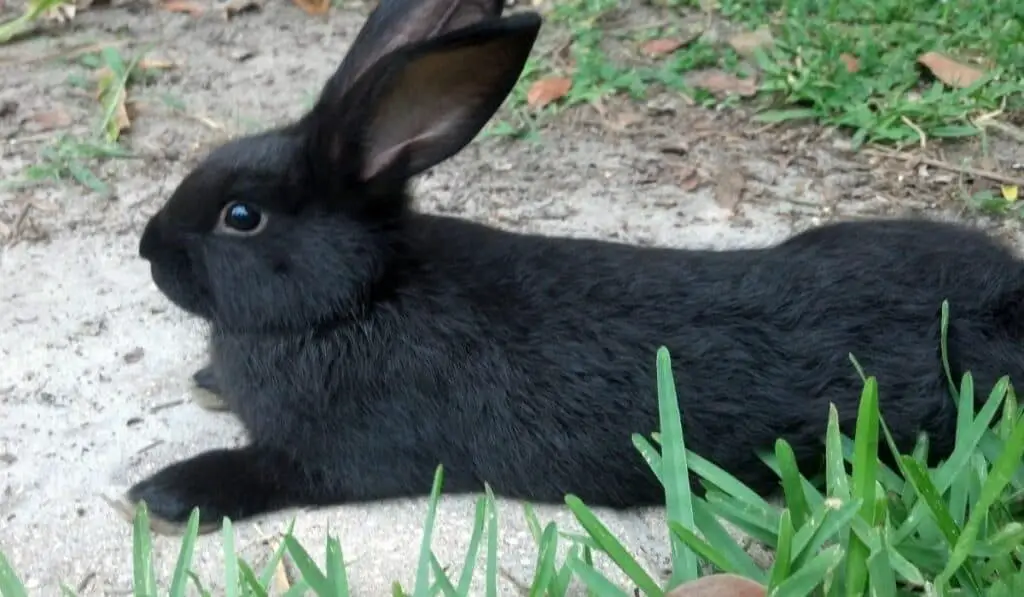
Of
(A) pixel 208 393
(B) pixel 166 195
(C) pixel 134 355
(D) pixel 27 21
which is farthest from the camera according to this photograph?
(D) pixel 27 21

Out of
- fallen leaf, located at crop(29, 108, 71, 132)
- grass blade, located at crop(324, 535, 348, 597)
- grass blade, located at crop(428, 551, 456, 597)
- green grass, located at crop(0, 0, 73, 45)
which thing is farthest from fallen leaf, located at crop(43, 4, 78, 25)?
grass blade, located at crop(428, 551, 456, 597)

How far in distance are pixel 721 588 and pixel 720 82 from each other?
2.86 m

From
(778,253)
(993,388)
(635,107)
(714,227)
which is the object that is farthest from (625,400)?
(635,107)

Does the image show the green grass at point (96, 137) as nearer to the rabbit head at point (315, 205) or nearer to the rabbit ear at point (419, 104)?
the rabbit head at point (315, 205)

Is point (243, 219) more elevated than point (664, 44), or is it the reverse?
point (243, 219)

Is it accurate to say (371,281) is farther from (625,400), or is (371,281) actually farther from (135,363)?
(135,363)

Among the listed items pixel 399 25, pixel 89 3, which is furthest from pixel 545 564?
pixel 89 3

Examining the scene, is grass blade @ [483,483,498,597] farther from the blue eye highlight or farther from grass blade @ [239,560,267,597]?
the blue eye highlight

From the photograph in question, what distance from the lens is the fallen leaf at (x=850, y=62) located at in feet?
14.8

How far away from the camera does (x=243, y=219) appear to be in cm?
260

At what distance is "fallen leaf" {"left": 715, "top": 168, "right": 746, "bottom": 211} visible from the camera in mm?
3979

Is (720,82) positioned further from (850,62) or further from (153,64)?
(153,64)

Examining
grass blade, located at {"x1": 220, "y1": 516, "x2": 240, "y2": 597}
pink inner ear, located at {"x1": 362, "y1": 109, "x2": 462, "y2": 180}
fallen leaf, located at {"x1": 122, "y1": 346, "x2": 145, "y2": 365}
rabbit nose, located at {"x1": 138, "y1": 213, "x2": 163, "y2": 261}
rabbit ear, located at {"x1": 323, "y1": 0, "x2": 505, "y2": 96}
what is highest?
rabbit ear, located at {"x1": 323, "y1": 0, "x2": 505, "y2": 96}

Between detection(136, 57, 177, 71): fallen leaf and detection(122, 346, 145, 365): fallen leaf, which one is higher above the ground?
detection(122, 346, 145, 365): fallen leaf
